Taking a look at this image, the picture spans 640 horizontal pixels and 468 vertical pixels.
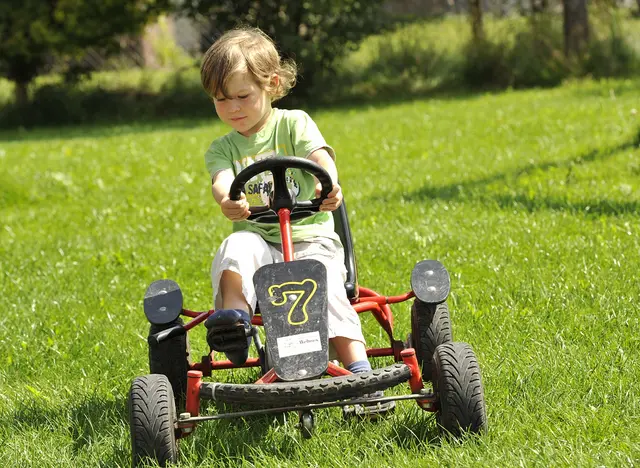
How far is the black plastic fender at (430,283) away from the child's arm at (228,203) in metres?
0.66

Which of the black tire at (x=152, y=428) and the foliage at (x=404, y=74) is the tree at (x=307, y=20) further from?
the black tire at (x=152, y=428)

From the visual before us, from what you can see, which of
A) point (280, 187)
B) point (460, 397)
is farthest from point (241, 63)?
point (460, 397)

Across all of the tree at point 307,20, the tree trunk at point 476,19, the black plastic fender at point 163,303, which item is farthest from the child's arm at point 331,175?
the tree trunk at point 476,19

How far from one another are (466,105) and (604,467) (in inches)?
419

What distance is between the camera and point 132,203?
25.4 ft

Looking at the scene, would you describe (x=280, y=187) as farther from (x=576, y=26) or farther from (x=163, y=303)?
(x=576, y=26)

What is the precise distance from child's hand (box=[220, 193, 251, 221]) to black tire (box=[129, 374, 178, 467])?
690mm

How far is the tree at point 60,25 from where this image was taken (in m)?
15.3

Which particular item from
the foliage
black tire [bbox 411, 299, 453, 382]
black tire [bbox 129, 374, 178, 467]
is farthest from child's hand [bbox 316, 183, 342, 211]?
the foliage

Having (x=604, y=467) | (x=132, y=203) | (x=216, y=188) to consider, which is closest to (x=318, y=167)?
(x=216, y=188)

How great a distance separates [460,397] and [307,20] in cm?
1277

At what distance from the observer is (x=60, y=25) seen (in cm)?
1562

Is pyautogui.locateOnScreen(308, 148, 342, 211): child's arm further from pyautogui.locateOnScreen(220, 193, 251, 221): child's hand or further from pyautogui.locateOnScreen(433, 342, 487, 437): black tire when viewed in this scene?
pyautogui.locateOnScreen(433, 342, 487, 437): black tire

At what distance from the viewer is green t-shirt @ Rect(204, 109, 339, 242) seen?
11.6ft
